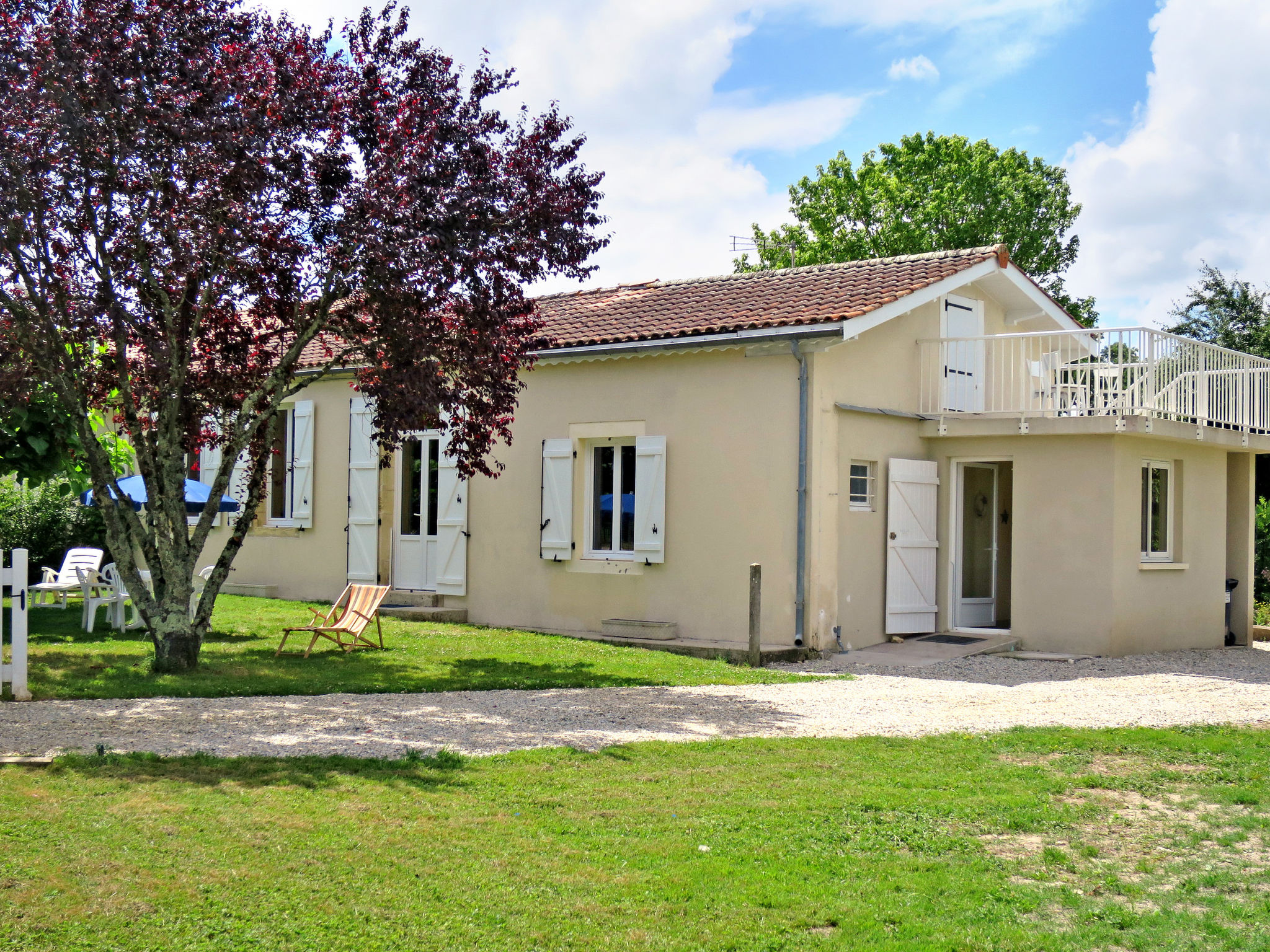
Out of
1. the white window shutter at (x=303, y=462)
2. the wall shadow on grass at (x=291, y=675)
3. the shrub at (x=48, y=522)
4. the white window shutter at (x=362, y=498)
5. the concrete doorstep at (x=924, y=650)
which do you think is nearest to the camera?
the wall shadow on grass at (x=291, y=675)

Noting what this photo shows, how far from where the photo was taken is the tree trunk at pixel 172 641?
33.7ft

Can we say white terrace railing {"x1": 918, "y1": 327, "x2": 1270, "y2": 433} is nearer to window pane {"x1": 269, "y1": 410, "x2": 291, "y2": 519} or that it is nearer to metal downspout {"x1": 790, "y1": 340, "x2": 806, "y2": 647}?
metal downspout {"x1": 790, "y1": 340, "x2": 806, "y2": 647}

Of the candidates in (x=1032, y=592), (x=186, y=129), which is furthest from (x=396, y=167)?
(x=1032, y=592)

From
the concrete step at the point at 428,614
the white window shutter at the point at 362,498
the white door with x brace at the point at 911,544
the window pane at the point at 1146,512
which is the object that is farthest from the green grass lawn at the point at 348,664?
the window pane at the point at 1146,512

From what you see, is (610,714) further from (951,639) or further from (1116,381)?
(1116,381)

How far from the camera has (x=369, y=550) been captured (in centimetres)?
1633

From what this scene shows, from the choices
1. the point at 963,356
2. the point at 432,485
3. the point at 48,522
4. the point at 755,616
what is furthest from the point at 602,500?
the point at 48,522

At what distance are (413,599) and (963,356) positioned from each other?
7.51 metres

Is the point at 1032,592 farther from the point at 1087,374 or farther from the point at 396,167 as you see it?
the point at 396,167

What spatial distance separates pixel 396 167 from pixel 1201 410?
31.4 ft

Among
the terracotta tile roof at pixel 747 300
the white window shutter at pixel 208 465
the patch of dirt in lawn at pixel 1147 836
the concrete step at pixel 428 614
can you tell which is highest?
the terracotta tile roof at pixel 747 300

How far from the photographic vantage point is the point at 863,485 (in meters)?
13.8

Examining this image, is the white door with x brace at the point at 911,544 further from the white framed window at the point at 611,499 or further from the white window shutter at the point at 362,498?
the white window shutter at the point at 362,498

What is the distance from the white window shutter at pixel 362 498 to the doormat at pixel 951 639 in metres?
7.04
